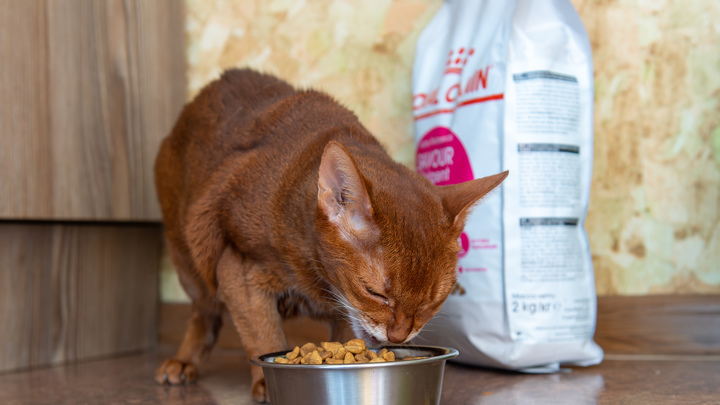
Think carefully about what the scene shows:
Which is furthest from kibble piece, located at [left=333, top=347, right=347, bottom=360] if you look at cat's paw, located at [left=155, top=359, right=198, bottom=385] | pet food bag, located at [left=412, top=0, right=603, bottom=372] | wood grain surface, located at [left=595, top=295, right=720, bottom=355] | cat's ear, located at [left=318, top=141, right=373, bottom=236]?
wood grain surface, located at [left=595, top=295, right=720, bottom=355]

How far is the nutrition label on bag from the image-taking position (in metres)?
1.65

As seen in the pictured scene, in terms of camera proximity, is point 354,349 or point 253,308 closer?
point 354,349

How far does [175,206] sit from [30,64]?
60 centimetres

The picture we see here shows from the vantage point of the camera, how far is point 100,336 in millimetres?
2260

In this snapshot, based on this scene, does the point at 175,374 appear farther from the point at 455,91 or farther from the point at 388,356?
the point at 455,91

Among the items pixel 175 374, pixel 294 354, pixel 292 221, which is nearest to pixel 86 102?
pixel 175 374

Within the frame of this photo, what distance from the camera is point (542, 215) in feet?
5.48

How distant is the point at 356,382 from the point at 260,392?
0.45 metres

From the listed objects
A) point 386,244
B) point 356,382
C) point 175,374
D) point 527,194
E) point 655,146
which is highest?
point 655,146

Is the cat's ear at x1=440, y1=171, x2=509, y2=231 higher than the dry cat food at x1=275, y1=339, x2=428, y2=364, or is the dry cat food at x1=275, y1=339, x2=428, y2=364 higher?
the cat's ear at x1=440, y1=171, x2=509, y2=231

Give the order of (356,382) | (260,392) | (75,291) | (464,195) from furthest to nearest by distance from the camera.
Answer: (75,291) → (260,392) → (464,195) → (356,382)

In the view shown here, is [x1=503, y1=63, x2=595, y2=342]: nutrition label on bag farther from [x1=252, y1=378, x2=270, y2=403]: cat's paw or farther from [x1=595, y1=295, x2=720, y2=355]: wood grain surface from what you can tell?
[x1=252, y1=378, x2=270, y2=403]: cat's paw

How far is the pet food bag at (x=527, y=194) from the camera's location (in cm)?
165

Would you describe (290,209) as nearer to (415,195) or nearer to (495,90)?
(415,195)
